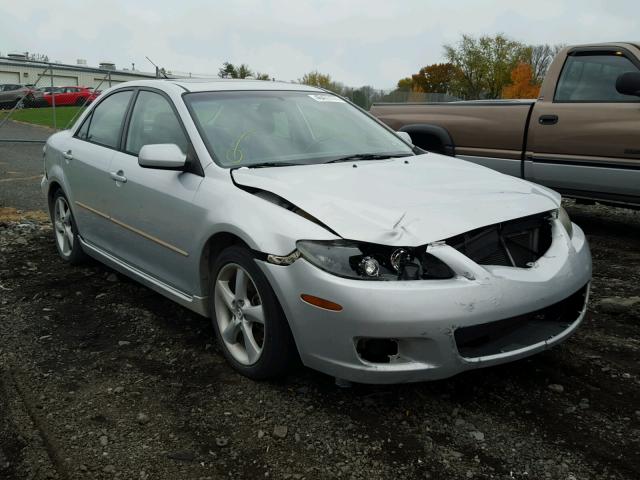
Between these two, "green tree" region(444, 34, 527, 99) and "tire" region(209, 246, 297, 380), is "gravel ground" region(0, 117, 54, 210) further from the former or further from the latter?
"green tree" region(444, 34, 527, 99)

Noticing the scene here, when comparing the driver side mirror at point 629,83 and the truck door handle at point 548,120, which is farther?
the truck door handle at point 548,120

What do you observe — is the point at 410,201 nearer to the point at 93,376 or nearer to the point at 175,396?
the point at 175,396

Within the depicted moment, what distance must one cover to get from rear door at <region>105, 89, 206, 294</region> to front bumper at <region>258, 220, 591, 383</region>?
0.88m

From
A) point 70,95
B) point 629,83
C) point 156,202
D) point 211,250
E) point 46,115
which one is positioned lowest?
point 46,115

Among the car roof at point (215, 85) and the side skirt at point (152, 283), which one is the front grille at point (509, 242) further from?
the car roof at point (215, 85)

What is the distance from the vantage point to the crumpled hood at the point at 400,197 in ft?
10.0

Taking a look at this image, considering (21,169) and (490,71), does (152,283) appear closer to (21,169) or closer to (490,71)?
(21,169)

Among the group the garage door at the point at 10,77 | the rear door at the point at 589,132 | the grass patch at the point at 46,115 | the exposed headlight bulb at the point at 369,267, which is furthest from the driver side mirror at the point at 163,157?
the grass patch at the point at 46,115

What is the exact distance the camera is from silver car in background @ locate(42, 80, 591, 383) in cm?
294

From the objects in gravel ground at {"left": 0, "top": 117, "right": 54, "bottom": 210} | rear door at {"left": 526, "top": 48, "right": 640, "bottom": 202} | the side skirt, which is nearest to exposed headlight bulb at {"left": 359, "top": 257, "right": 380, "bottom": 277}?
the side skirt

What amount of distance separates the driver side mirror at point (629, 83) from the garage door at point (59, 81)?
1130 cm

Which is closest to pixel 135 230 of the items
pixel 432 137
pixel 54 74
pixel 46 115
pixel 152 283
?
pixel 152 283

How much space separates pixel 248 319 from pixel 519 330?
1379 mm

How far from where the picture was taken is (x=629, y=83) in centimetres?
591
